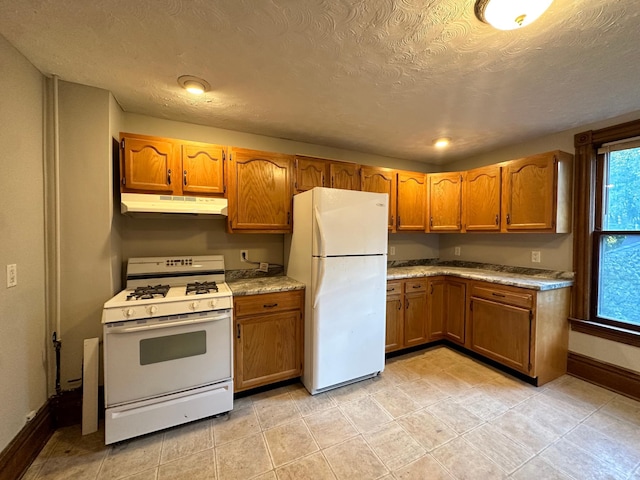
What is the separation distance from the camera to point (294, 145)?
9.59 ft

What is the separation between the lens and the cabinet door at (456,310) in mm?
2953

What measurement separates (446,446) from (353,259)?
1386 millimetres

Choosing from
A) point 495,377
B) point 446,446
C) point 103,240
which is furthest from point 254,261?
point 495,377

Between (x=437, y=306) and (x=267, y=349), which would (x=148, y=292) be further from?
(x=437, y=306)

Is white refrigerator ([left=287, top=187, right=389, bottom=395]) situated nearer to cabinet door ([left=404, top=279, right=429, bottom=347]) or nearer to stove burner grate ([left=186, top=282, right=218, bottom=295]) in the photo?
cabinet door ([left=404, top=279, right=429, bottom=347])

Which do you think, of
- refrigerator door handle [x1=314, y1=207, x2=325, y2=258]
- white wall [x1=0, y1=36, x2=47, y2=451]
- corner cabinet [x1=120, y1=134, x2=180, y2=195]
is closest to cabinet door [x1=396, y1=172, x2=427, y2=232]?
refrigerator door handle [x1=314, y1=207, x2=325, y2=258]

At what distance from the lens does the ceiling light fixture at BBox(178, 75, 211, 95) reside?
174 centimetres

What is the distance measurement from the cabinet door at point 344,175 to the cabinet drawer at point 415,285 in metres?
1.17

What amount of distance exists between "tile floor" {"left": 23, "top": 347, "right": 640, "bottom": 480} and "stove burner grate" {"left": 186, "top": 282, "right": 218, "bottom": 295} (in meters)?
0.92

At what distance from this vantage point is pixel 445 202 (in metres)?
3.33

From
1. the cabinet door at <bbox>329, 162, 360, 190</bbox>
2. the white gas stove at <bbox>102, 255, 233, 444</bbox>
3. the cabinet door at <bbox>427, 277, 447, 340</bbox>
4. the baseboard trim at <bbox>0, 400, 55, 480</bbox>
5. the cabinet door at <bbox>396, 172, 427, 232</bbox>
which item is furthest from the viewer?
the cabinet door at <bbox>396, 172, 427, 232</bbox>

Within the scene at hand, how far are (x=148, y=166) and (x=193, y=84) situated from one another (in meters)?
0.73

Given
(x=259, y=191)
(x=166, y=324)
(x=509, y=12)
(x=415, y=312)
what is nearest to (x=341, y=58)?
(x=509, y=12)

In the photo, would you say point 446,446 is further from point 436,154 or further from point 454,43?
point 436,154
